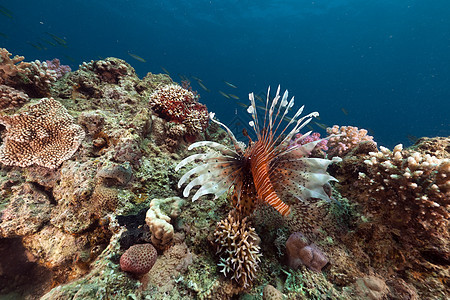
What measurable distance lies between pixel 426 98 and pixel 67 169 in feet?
268

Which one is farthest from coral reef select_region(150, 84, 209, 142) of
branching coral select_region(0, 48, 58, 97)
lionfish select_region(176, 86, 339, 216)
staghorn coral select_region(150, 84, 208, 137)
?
branching coral select_region(0, 48, 58, 97)

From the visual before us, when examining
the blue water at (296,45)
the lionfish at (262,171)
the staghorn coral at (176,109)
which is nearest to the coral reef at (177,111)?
the staghorn coral at (176,109)

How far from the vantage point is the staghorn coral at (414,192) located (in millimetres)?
1723

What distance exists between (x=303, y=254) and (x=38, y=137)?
149 inches

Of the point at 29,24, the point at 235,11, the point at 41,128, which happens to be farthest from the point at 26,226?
the point at 29,24

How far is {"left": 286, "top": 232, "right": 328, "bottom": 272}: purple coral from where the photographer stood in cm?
185

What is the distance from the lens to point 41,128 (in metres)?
2.72

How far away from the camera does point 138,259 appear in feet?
5.60

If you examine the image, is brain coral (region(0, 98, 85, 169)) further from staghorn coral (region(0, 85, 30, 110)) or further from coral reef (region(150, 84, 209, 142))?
coral reef (region(150, 84, 209, 142))

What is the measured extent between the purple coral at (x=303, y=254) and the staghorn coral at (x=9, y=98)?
14.3 feet

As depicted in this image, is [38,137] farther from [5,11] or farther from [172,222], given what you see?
[5,11]

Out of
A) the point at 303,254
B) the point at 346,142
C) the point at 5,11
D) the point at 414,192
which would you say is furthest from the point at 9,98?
the point at 5,11

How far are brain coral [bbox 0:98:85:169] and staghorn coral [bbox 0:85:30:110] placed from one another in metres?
0.27

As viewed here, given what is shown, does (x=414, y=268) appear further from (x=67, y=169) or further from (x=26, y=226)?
(x=26, y=226)
